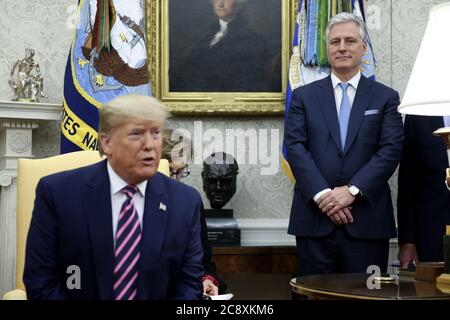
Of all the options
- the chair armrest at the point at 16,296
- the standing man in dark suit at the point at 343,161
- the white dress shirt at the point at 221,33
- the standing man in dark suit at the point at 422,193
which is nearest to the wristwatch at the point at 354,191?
the standing man in dark suit at the point at 343,161

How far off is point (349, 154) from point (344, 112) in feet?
0.84

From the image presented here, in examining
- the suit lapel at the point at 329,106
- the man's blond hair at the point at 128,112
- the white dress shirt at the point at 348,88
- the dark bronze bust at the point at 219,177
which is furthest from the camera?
the dark bronze bust at the point at 219,177

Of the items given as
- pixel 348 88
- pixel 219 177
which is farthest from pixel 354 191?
pixel 219 177

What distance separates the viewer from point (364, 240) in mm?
3600

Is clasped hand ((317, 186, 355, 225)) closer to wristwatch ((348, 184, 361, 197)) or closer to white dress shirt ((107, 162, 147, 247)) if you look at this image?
wristwatch ((348, 184, 361, 197))

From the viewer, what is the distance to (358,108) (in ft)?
12.4

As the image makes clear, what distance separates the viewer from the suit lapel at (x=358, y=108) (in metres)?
3.72

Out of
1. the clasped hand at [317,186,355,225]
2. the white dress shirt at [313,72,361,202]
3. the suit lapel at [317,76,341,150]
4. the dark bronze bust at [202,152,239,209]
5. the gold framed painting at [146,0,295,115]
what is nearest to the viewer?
the clasped hand at [317,186,355,225]

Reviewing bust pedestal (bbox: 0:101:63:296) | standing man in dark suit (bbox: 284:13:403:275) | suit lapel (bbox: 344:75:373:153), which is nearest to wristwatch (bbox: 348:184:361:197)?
standing man in dark suit (bbox: 284:13:403:275)

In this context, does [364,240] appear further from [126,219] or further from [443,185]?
[126,219]

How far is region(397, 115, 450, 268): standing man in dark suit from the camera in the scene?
12.4 feet

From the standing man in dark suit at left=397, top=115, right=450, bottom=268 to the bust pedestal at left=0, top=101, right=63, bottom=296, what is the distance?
2.42m

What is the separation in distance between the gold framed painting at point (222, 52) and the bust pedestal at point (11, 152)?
894 mm

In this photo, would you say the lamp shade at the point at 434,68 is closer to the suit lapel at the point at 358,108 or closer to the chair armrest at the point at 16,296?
the suit lapel at the point at 358,108
